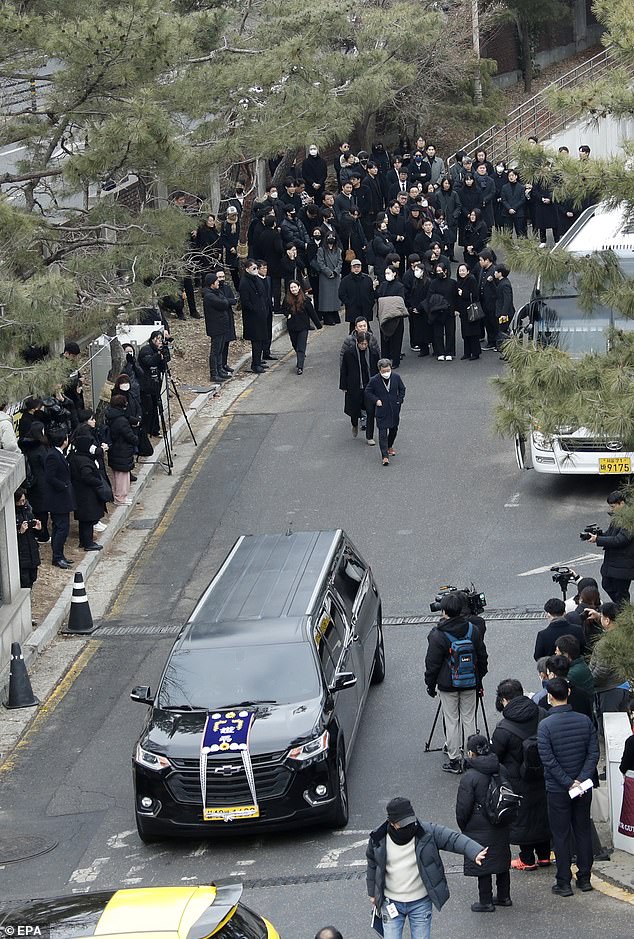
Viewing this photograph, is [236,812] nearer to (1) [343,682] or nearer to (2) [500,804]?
(1) [343,682]

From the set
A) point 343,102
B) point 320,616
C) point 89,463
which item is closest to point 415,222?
point 343,102

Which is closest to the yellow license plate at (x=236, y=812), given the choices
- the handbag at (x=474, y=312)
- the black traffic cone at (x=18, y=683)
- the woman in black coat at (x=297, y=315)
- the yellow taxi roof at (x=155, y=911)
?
the black traffic cone at (x=18, y=683)

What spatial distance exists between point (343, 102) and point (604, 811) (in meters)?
22.2

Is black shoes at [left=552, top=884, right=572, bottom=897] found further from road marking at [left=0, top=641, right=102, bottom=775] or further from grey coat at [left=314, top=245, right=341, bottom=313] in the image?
grey coat at [left=314, top=245, right=341, bottom=313]

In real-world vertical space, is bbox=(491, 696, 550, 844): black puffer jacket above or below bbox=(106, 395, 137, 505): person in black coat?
below

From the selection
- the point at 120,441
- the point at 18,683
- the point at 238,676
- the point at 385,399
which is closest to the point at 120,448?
the point at 120,441

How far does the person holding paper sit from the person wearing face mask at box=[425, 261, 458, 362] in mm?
16008

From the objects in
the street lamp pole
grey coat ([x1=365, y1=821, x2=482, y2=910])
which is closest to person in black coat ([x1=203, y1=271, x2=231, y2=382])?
grey coat ([x1=365, y1=821, x2=482, y2=910])

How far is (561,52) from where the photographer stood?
55.2m

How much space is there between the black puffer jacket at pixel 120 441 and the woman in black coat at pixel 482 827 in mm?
10532

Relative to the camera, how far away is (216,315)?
2508 centimetres

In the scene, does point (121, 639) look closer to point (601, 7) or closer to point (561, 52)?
point (601, 7)

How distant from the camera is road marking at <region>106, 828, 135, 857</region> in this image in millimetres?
12125

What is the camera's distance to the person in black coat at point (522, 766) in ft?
35.4
